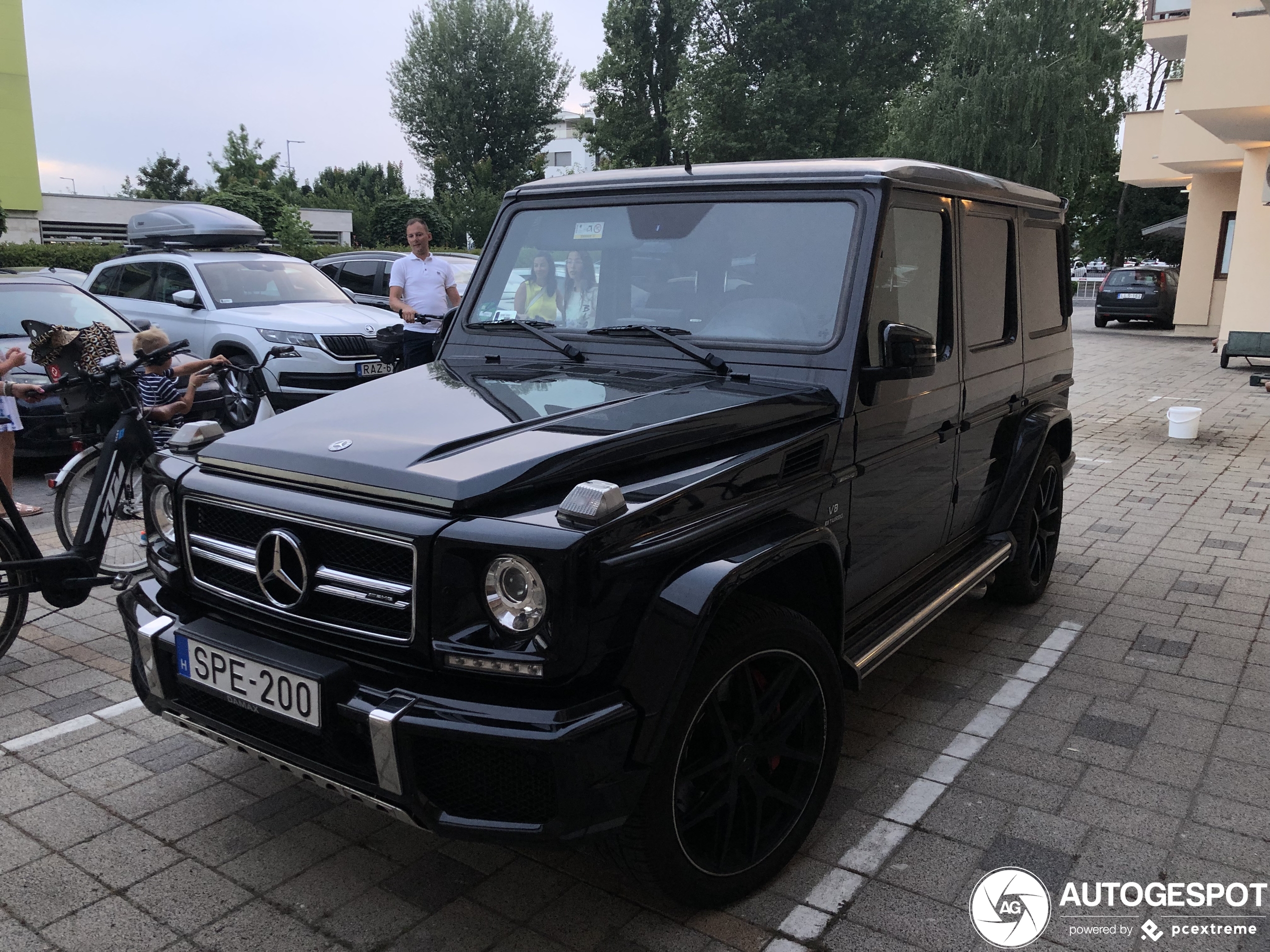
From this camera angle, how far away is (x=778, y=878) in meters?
2.90

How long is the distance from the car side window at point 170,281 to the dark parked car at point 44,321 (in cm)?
199

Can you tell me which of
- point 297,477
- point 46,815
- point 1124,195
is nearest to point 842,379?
point 297,477

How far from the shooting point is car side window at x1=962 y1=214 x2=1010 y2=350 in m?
4.12

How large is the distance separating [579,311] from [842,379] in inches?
42.0

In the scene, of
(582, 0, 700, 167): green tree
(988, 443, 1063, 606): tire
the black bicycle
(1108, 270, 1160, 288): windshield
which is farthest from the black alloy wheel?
(582, 0, 700, 167): green tree

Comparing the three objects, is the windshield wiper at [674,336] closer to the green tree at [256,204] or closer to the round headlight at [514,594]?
the round headlight at [514,594]

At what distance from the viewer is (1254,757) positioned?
3646 mm

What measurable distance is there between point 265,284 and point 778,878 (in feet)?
32.1

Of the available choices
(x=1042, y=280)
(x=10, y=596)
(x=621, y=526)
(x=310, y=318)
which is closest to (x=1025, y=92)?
(x=310, y=318)

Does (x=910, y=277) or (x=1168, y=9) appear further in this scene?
(x=1168, y=9)

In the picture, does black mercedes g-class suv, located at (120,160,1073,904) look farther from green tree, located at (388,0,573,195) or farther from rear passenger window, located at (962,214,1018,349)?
green tree, located at (388,0,573,195)

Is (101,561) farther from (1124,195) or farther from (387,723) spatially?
(1124,195)

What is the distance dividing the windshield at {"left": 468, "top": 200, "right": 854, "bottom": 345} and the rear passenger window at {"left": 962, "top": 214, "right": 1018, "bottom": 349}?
100 centimetres

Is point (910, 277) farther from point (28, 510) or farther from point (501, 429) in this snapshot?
point (28, 510)
